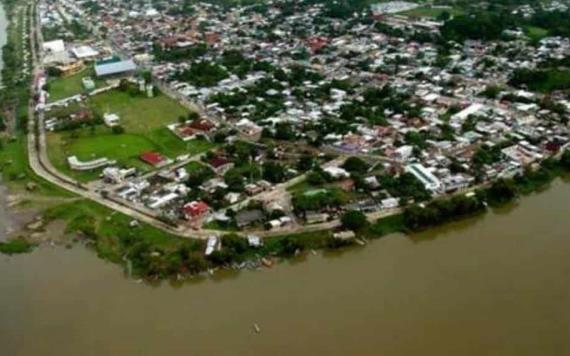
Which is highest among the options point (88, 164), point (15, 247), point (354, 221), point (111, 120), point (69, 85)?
point (354, 221)

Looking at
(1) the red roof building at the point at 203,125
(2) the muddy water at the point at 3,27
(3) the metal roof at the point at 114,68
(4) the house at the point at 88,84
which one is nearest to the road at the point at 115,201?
(1) the red roof building at the point at 203,125

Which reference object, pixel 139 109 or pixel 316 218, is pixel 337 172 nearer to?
pixel 316 218

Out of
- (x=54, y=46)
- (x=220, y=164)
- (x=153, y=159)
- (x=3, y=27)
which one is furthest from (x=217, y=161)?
(x=3, y=27)

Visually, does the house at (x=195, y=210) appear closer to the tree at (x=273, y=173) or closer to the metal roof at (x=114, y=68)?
the tree at (x=273, y=173)

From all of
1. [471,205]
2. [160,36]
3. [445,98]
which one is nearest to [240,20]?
[160,36]

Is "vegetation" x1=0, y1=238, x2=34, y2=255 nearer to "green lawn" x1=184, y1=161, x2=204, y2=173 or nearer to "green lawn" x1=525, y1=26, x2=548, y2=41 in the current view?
"green lawn" x1=184, y1=161, x2=204, y2=173

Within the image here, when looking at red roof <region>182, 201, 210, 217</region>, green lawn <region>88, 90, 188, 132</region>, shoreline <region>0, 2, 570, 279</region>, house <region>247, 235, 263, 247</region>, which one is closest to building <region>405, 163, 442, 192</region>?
shoreline <region>0, 2, 570, 279</region>
